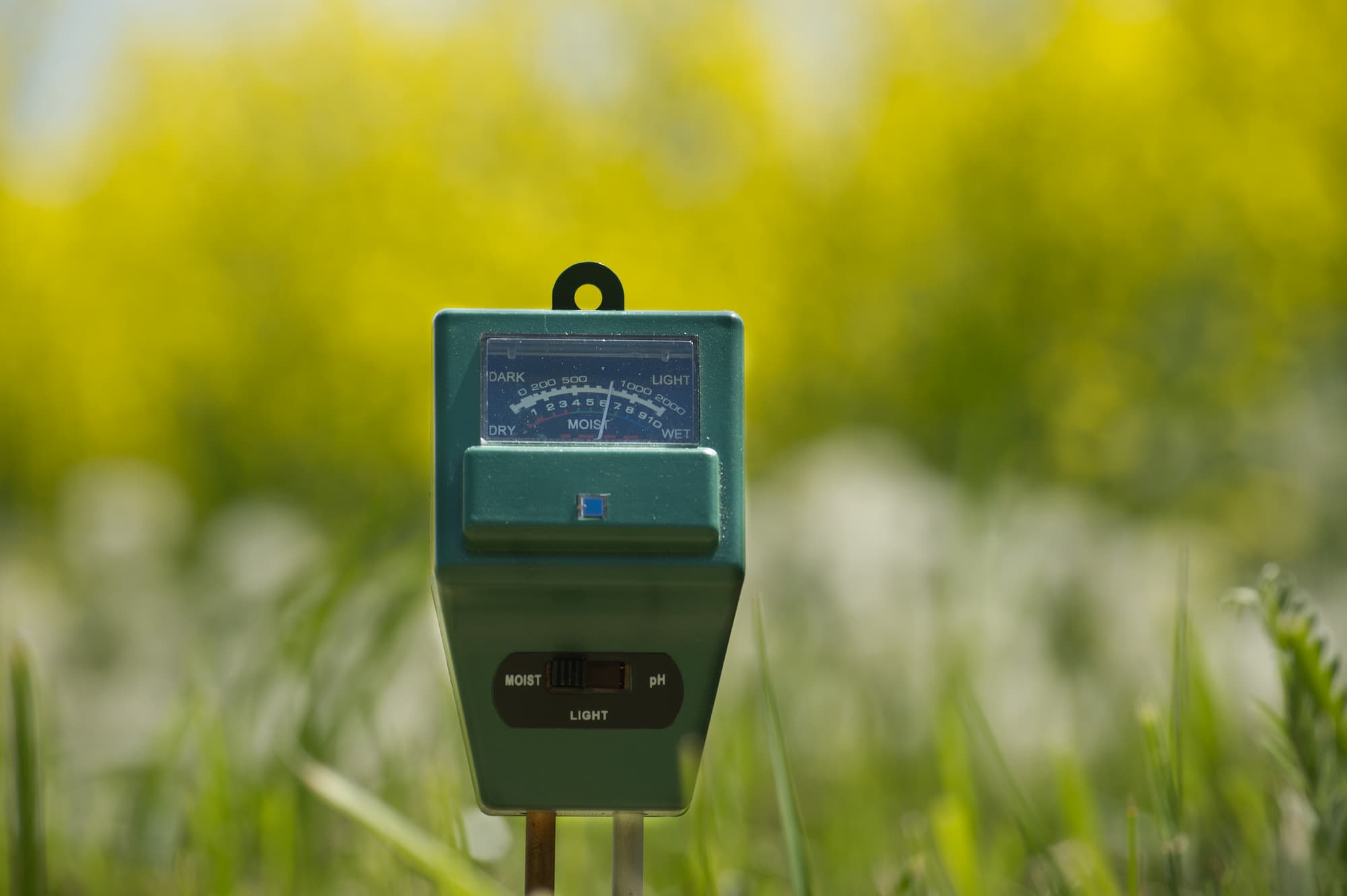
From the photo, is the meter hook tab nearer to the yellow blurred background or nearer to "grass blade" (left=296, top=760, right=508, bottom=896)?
"grass blade" (left=296, top=760, right=508, bottom=896)

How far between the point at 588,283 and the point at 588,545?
0.14 metres

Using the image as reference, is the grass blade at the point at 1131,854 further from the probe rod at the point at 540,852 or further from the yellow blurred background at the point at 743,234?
the yellow blurred background at the point at 743,234

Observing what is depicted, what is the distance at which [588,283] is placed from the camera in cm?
65

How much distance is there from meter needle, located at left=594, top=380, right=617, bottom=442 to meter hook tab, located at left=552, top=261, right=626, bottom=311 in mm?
40

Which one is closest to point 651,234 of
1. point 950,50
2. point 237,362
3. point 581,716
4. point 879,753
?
point 950,50

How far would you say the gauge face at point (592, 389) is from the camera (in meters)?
0.62

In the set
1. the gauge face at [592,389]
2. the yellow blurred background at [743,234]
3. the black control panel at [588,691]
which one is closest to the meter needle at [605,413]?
the gauge face at [592,389]

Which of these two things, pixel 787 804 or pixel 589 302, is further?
pixel 589 302

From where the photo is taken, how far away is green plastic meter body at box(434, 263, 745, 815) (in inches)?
23.2

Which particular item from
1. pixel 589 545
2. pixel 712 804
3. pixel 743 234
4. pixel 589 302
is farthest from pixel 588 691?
pixel 743 234

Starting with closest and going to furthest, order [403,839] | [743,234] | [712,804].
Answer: [403,839] → [712,804] → [743,234]

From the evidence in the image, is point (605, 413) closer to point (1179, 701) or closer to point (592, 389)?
point (592, 389)

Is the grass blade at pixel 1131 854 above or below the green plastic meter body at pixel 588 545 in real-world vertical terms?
below

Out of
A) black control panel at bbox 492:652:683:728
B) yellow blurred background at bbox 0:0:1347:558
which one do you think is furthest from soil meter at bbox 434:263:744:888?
yellow blurred background at bbox 0:0:1347:558
